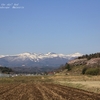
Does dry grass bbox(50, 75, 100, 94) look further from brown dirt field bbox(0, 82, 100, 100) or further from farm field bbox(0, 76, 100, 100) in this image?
brown dirt field bbox(0, 82, 100, 100)

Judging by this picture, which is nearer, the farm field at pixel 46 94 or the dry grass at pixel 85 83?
the farm field at pixel 46 94

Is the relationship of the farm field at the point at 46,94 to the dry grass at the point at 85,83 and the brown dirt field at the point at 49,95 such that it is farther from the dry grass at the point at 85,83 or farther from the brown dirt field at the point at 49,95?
the dry grass at the point at 85,83

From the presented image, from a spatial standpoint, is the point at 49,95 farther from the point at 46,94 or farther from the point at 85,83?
the point at 85,83

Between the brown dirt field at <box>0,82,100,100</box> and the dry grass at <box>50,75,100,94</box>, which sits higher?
the dry grass at <box>50,75,100,94</box>

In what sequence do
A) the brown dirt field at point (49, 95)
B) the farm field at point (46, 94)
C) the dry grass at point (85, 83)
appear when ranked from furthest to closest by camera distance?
1. the dry grass at point (85, 83)
2. the farm field at point (46, 94)
3. the brown dirt field at point (49, 95)

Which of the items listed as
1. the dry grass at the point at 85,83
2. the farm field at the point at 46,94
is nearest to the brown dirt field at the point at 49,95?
the farm field at the point at 46,94

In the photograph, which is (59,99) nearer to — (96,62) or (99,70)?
(99,70)

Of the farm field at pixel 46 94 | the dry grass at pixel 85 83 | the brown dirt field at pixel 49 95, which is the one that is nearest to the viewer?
the brown dirt field at pixel 49 95

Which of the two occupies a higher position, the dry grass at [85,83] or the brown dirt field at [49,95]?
the dry grass at [85,83]

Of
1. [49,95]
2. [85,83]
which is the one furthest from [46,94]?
[85,83]

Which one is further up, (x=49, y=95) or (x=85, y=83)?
(x=85, y=83)

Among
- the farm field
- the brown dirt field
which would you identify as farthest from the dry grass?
the brown dirt field

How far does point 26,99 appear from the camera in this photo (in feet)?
99.8

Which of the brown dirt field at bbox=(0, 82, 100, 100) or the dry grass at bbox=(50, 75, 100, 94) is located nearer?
the brown dirt field at bbox=(0, 82, 100, 100)
